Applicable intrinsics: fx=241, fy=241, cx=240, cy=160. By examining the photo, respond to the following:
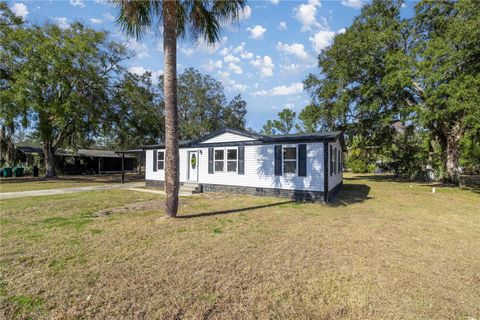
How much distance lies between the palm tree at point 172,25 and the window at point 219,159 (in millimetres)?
6230

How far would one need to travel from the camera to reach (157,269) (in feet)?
12.8

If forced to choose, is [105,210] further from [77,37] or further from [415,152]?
[415,152]

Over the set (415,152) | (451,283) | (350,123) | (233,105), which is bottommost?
(451,283)

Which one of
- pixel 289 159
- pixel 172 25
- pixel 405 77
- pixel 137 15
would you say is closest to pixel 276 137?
pixel 289 159

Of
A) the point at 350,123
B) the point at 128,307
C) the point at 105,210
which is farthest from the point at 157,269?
the point at 350,123

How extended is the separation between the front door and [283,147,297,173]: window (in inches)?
217

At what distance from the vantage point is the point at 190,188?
13992 mm

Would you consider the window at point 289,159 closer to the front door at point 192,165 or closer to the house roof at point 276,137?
the house roof at point 276,137

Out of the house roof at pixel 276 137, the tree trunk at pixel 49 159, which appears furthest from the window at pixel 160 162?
the tree trunk at pixel 49 159

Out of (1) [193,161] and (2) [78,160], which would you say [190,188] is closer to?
(1) [193,161]

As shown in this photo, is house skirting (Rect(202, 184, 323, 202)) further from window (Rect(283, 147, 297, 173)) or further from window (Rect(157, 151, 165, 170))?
window (Rect(157, 151, 165, 170))

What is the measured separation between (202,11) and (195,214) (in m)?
6.37

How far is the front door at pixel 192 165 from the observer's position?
559 inches

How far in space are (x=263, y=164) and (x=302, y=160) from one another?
6.44 ft
